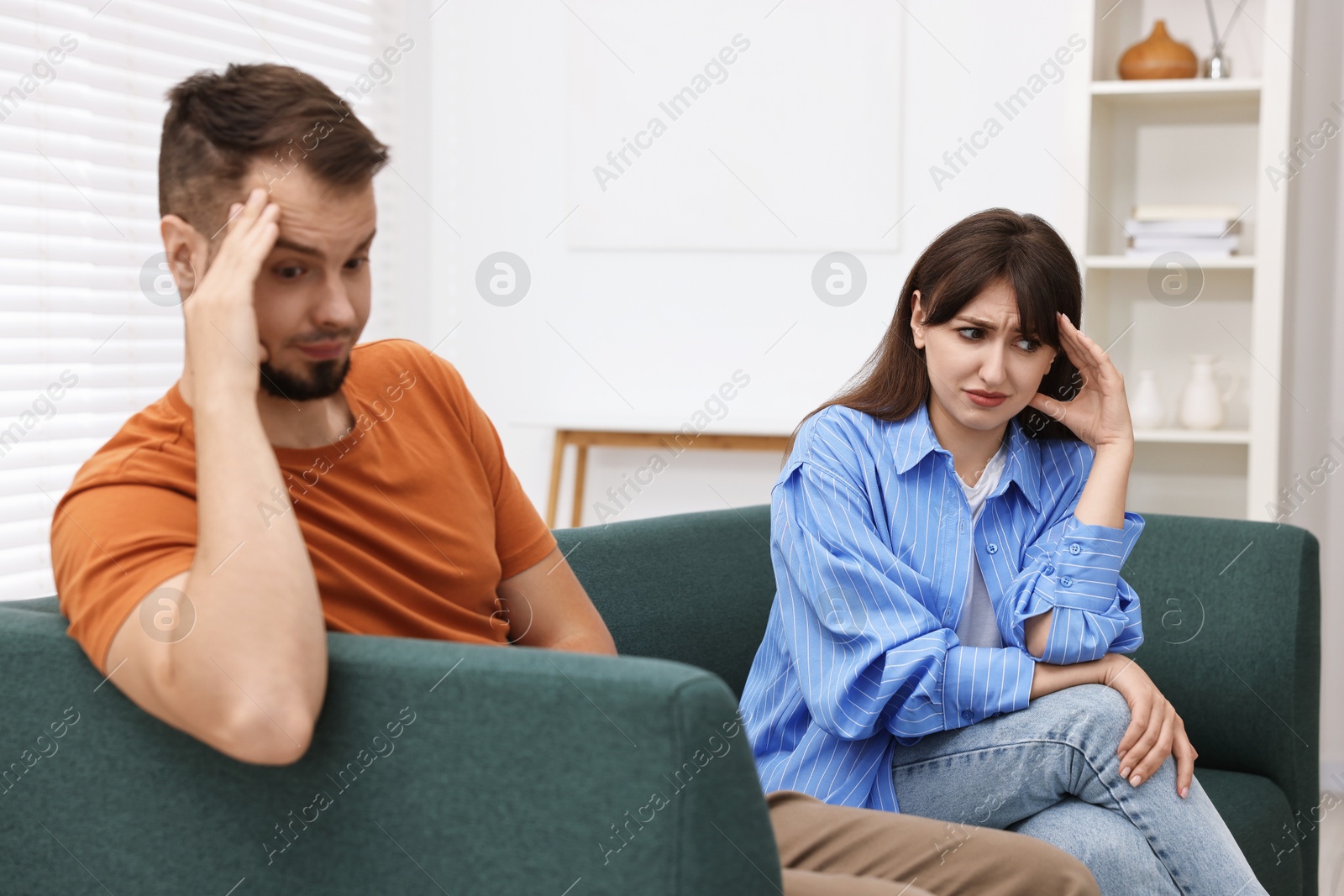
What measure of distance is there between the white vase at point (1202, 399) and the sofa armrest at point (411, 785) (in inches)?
100

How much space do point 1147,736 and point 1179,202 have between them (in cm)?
226

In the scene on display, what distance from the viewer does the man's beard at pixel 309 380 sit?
3.73ft

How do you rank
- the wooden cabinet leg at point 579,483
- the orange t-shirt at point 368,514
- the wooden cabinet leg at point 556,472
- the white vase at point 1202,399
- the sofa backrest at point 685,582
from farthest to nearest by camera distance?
the wooden cabinet leg at point 579,483, the wooden cabinet leg at point 556,472, the white vase at point 1202,399, the sofa backrest at point 685,582, the orange t-shirt at point 368,514

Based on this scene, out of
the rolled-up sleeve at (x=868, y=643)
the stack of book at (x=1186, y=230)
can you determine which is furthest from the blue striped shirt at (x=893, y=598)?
the stack of book at (x=1186, y=230)

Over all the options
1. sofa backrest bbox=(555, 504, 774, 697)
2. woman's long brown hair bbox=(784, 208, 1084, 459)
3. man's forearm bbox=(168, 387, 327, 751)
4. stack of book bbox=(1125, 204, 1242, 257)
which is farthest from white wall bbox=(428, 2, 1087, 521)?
man's forearm bbox=(168, 387, 327, 751)

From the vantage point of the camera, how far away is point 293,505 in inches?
46.4

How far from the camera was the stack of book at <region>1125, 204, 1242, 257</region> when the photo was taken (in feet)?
10.1

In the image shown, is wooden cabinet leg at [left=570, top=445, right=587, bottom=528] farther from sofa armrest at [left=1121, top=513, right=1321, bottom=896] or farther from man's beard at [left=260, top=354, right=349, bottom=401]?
man's beard at [left=260, top=354, right=349, bottom=401]

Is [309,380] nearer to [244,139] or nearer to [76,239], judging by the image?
[244,139]

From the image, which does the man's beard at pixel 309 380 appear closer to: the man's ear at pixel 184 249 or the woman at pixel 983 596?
the man's ear at pixel 184 249

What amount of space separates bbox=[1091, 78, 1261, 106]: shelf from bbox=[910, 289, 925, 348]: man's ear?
1.68 meters

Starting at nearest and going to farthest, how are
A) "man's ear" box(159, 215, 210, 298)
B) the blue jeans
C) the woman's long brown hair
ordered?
"man's ear" box(159, 215, 210, 298) → the blue jeans → the woman's long brown hair

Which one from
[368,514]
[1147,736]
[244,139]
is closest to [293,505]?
[368,514]

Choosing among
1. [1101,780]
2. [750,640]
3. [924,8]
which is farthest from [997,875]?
[924,8]
